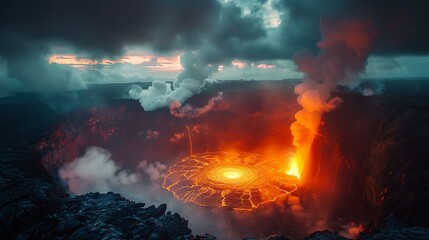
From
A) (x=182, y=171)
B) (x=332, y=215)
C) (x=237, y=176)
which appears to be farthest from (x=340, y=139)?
(x=182, y=171)

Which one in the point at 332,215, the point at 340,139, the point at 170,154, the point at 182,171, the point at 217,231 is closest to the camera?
the point at 217,231

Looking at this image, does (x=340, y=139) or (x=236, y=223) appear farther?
(x=340, y=139)

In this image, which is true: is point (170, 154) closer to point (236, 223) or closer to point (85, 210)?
point (236, 223)

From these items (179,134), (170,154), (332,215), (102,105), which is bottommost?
(332,215)

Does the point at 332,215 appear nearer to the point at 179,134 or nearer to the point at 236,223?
the point at 236,223

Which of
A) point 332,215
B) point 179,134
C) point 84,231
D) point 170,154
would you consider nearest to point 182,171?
point 170,154

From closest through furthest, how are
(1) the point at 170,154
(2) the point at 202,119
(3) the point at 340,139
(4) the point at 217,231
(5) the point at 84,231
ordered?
(5) the point at 84,231 < (4) the point at 217,231 < (3) the point at 340,139 < (1) the point at 170,154 < (2) the point at 202,119

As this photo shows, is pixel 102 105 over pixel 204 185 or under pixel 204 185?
over
